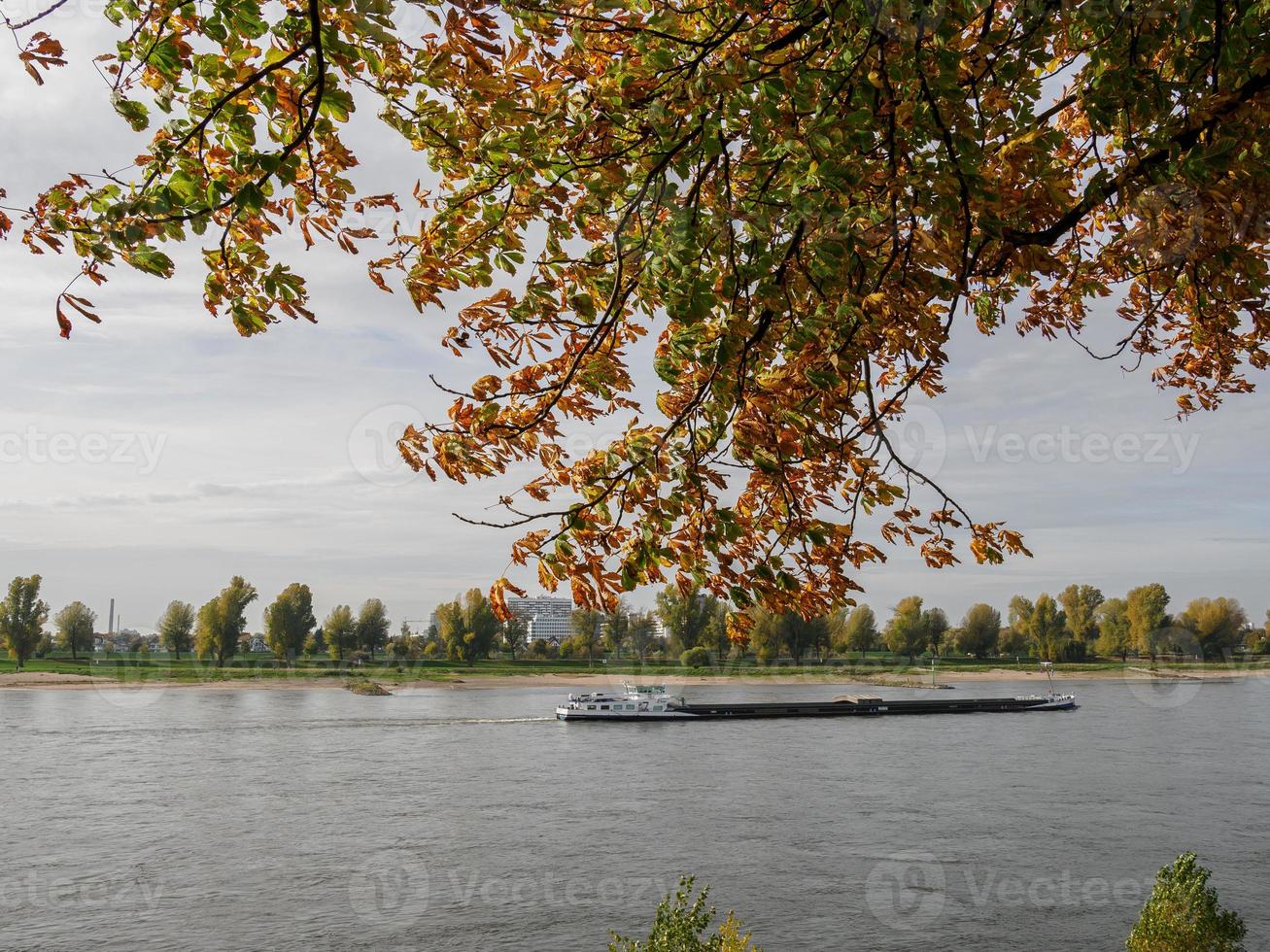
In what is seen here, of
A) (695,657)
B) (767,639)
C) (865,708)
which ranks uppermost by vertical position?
(767,639)

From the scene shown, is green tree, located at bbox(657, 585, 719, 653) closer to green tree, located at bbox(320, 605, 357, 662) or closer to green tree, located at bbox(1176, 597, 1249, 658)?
green tree, located at bbox(320, 605, 357, 662)

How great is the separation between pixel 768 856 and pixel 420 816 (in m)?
15.1

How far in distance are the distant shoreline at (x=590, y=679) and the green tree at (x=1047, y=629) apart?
486cm

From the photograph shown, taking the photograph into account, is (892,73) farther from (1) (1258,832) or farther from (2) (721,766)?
(2) (721,766)

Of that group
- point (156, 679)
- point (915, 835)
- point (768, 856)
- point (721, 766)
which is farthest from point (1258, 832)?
point (156, 679)

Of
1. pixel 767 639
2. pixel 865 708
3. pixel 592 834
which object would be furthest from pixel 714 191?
pixel 767 639

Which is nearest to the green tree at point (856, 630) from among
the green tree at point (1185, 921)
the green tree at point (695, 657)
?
the green tree at point (695, 657)

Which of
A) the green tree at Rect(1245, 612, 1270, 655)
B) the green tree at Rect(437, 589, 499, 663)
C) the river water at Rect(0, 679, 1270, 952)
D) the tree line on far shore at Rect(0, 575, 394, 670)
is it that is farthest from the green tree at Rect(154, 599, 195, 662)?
the green tree at Rect(1245, 612, 1270, 655)

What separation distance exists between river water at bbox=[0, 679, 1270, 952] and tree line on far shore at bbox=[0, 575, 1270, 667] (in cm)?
7074

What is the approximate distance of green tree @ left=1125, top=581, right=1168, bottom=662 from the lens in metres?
160

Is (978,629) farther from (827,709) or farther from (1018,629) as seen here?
(827,709)

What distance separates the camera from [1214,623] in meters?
167

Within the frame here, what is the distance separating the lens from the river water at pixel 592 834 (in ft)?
91.6

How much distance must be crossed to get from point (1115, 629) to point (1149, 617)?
612cm
